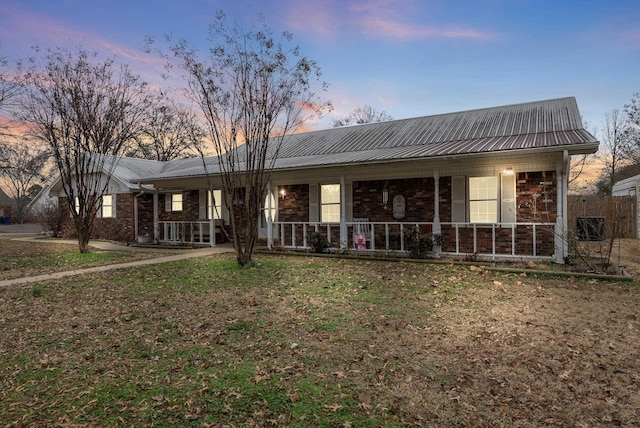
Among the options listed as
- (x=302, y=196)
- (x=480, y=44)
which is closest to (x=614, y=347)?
(x=302, y=196)

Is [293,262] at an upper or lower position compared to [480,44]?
lower

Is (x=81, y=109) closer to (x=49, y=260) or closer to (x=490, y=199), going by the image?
(x=49, y=260)

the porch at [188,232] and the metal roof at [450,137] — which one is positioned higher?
the metal roof at [450,137]

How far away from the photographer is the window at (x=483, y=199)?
1066 cm

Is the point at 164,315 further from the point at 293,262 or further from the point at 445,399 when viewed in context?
the point at 293,262

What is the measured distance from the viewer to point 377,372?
11.9 feet

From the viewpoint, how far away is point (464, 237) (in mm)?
10977

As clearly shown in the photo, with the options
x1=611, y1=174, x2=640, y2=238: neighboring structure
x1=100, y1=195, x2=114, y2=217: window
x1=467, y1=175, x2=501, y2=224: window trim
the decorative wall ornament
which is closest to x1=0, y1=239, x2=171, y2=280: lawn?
x1=100, y1=195, x2=114, y2=217: window

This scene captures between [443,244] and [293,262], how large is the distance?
4.31 meters

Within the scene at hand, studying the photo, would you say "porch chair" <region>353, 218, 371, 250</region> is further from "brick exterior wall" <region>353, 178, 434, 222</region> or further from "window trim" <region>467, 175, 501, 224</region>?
"window trim" <region>467, 175, 501, 224</region>

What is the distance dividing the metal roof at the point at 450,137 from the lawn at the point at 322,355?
152 inches

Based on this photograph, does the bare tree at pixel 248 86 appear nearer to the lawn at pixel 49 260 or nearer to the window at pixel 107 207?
the lawn at pixel 49 260

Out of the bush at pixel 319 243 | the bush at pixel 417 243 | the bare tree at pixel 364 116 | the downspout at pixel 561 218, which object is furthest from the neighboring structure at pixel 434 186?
the bare tree at pixel 364 116

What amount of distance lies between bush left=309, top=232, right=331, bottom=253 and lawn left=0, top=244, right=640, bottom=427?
438 cm
